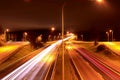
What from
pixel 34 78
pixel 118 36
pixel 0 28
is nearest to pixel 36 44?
pixel 0 28

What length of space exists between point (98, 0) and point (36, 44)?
223 feet

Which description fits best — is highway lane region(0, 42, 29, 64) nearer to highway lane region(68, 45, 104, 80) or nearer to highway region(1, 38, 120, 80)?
highway region(1, 38, 120, 80)

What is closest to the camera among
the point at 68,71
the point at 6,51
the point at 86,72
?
→ the point at 86,72

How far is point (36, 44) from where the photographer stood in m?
86.4

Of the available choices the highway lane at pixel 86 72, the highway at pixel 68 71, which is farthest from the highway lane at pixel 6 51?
the highway lane at pixel 86 72

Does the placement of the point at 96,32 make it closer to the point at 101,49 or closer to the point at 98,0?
the point at 101,49

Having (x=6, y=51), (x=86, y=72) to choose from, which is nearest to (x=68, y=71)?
(x=86, y=72)

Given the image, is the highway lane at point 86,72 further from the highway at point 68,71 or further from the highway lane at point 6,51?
the highway lane at point 6,51

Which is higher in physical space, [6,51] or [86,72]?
[6,51]

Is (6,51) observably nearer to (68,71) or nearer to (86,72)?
(68,71)

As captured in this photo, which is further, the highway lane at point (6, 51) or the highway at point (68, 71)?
the highway lane at point (6, 51)

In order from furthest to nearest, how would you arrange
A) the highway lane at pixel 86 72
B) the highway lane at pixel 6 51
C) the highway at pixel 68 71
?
1. the highway lane at pixel 6 51
2. the highway at pixel 68 71
3. the highway lane at pixel 86 72

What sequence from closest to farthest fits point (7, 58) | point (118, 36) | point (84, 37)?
1. point (7, 58)
2. point (118, 36)
3. point (84, 37)

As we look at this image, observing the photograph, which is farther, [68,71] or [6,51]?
[6,51]
